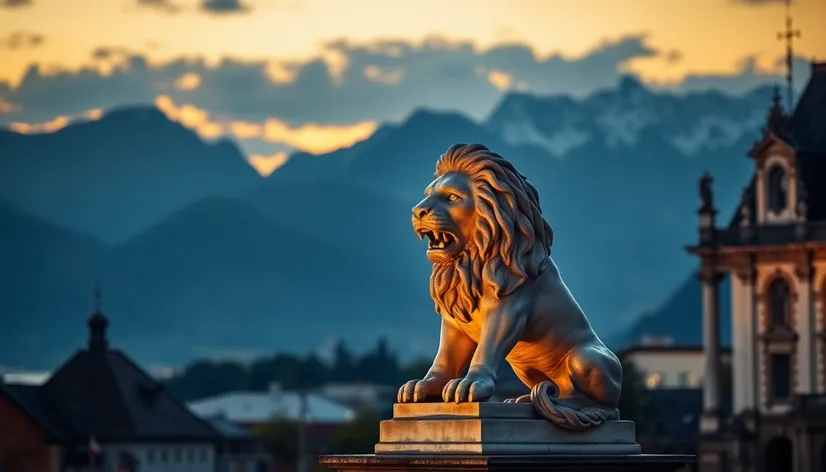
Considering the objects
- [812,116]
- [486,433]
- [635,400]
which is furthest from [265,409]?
[486,433]

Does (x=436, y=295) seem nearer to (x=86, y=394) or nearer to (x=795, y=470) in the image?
(x=795, y=470)

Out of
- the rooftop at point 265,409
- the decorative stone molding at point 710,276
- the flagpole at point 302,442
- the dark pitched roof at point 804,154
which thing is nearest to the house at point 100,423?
the flagpole at point 302,442

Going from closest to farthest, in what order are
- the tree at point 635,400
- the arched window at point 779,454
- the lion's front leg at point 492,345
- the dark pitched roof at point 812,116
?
1. the lion's front leg at point 492,345
2. the arched window at point 779,454
3. the dark pitched roof at point 812,116
4. the tree at point 635,400

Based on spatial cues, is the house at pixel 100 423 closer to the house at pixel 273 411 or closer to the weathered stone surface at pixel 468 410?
the house at pixel 273 411

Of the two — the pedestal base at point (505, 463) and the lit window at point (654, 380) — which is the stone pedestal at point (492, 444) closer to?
the pedestal base at point (505, 463)

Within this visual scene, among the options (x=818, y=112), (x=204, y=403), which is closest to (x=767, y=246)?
(x=818, y=112)

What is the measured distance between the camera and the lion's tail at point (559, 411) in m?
12.7

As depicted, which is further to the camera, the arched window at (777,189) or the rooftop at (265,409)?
the rooftop at (265,409)

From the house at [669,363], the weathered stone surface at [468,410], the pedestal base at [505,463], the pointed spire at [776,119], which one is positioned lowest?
the pedestal base at [505,463]

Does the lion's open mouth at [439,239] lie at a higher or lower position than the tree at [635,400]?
lower

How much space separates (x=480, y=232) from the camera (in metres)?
13.1

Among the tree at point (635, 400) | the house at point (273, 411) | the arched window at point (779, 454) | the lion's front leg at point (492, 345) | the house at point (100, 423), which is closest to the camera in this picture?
the lion's front leg at point (492, 345)

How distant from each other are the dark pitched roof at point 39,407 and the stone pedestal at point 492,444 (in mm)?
94299

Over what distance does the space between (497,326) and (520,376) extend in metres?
0.77
